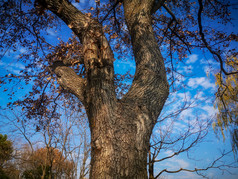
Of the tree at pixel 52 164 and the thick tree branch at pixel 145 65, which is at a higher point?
the thick tree branch at pixel 145 65

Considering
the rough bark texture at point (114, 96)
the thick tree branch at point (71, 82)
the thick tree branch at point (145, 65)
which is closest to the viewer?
the rough bark texture at point (114, 96)

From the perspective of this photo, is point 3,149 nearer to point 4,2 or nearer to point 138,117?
point 4,2

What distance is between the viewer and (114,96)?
209cm

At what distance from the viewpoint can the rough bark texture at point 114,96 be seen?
1629 mm

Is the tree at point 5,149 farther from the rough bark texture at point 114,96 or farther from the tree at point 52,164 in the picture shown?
the rough bark texture at point 114,96

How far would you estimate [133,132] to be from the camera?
1.75 meters

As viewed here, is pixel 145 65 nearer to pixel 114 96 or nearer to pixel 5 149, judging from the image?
pixel 114 96

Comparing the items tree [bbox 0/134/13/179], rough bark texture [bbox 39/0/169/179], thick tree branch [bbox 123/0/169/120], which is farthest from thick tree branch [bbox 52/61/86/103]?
tree [bbox 0/134/13/179]

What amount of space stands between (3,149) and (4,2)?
14874 mm

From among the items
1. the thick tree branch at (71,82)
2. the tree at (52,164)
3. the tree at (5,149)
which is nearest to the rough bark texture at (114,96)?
the thick tree branch at (71,82)

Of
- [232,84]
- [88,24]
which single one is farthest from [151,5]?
[232,84]

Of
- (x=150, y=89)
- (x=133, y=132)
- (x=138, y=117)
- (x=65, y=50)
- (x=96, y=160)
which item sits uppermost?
(x=65, y=50)

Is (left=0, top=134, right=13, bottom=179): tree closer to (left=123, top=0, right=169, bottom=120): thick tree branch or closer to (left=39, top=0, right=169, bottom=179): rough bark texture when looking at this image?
(left=39, top=0, right=169, bottom=179): rough bark texture

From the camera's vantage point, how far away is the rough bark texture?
163 centimetres
